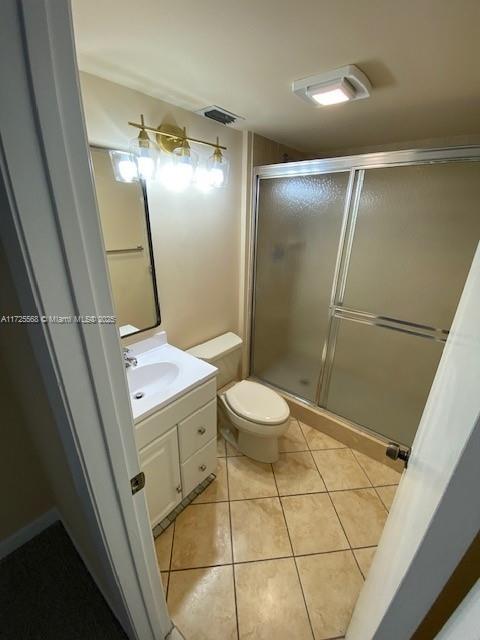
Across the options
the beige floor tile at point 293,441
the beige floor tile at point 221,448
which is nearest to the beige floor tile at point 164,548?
the beige floor tile at point 221,448

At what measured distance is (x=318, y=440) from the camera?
1976mm

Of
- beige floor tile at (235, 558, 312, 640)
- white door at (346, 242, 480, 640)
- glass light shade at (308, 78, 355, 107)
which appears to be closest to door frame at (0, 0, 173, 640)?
white door at (346, 242, 480, 640)

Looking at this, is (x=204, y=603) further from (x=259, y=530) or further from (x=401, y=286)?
(x=401, y=286)

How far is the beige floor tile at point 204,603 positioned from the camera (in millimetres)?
1054

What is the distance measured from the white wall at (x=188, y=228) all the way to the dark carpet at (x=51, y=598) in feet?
3.92

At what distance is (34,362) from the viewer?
0.58 m

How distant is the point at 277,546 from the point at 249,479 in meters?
0.38

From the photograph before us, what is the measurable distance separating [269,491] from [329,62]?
2081 mm

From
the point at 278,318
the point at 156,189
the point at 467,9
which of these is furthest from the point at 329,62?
the point at 278,318

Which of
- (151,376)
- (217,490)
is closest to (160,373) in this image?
(151,376)

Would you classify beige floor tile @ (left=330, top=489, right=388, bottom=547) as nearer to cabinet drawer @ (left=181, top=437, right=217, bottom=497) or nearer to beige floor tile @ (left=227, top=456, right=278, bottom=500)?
beige floor tile @ (left=227, top=456, right=278, bottom=500)

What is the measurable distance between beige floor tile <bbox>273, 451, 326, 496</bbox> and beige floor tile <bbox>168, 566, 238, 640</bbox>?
541mm

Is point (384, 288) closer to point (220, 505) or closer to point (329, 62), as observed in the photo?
point (329, 62)

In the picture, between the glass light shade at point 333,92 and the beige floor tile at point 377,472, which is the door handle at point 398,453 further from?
the glass light shade at point 333,92
